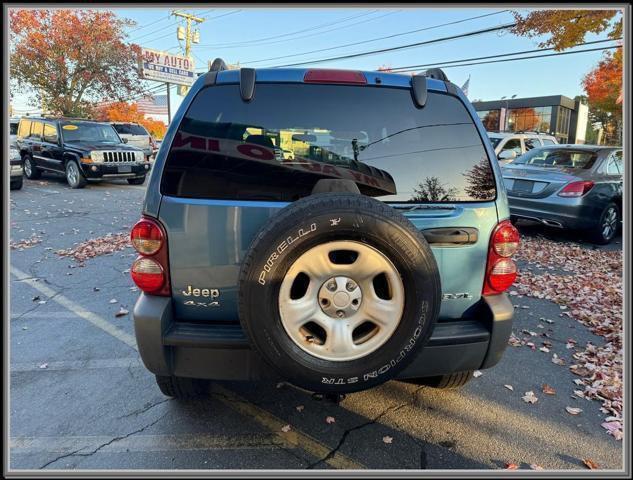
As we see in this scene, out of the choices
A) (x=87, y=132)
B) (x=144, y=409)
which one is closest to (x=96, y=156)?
(x=87, y=132)

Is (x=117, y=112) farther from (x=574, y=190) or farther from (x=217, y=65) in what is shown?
(x=217, y=65)

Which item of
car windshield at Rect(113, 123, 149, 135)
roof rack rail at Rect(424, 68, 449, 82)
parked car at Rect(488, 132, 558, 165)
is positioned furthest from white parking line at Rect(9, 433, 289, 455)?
car windshield at Rect(113, 123, 149, 135)

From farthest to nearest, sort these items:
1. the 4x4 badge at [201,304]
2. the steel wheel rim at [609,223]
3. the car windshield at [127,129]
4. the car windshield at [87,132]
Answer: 1. the car windshield at [127,129]
2. the car windshield at [87,132]
3. the steel wheel rim at [609,223]
4. the 4x4 badge at [201,304]

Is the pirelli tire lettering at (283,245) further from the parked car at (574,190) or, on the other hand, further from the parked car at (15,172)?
the parked car at (15,172)

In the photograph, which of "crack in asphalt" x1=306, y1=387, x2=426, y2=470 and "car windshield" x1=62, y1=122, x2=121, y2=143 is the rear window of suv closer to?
"crack in asphalt" x1=306, y1=387, x2=426, y2=470

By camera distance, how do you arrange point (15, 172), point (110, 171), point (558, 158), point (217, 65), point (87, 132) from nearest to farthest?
point (217, 65) < point (558, 158) < point (15, 172) < point (110, 171) < point (87, 132)

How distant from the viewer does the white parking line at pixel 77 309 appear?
3758 millimetres

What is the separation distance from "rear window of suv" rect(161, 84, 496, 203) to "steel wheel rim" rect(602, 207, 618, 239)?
6.29m

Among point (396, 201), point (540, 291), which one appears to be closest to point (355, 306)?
point (396, 201)

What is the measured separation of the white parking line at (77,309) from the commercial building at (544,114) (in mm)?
44928

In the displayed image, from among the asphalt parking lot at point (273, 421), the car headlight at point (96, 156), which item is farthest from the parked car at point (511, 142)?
the car headlight at point (96, 156)

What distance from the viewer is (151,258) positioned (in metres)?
2.22

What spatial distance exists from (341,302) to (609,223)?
736 centimetres

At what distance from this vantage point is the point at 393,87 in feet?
7.88
